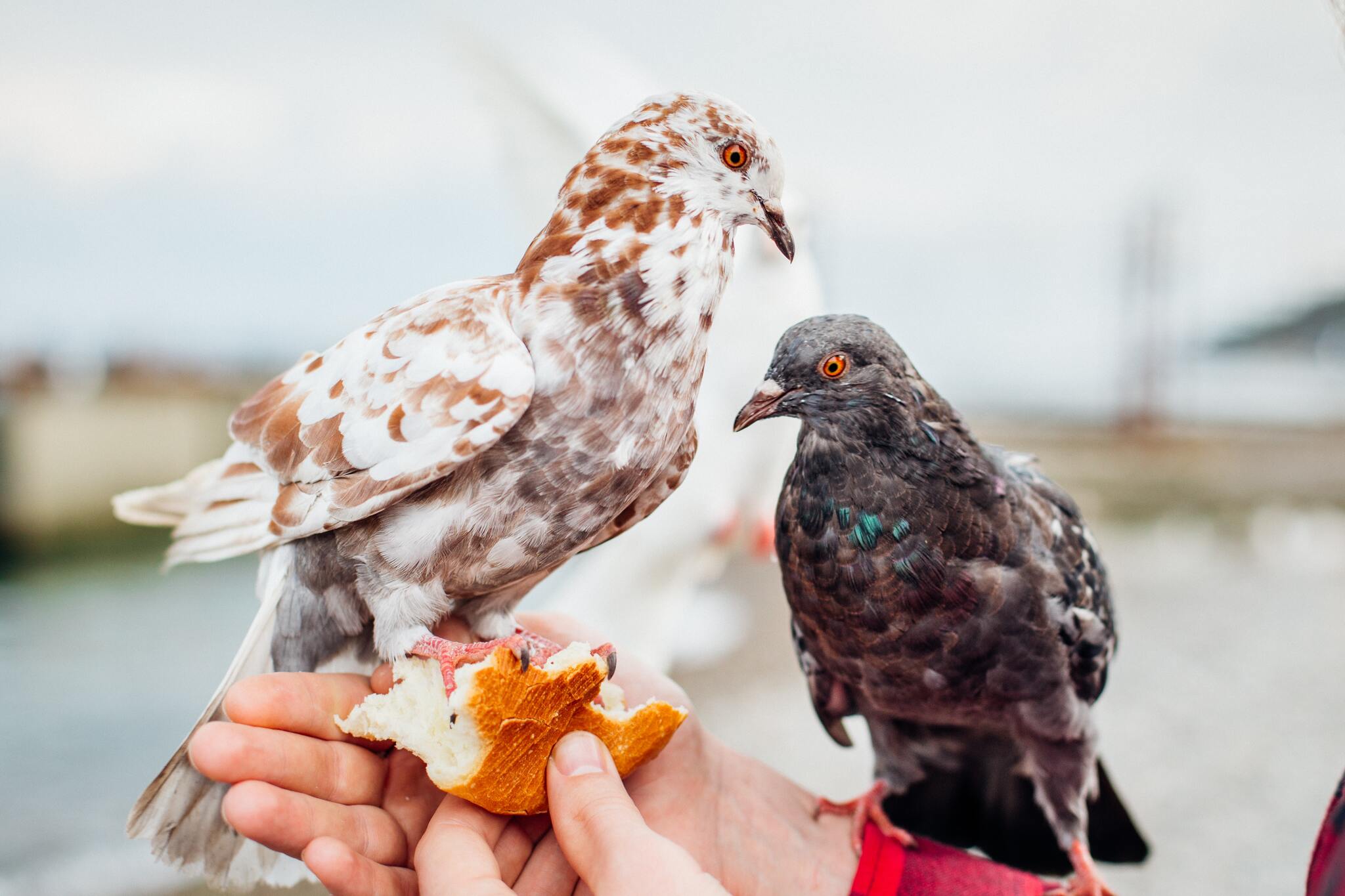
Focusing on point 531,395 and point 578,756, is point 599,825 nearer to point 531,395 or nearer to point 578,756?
point 578,756

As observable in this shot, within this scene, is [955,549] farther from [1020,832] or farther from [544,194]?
[544,194]

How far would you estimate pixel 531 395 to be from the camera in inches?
24.4

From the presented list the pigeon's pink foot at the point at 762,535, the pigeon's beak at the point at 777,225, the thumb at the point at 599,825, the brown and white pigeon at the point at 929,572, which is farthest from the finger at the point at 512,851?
the pigeon's pink foot at the point at 762,535

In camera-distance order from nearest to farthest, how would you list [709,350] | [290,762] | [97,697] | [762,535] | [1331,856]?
1. [1331,856]
2. [290,762]
3. [709,350]
4. [762,535]
5. [97,697]

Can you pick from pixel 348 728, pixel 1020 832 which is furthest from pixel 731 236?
→ pixel 1020 832

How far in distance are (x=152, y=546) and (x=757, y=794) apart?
25.7 ft

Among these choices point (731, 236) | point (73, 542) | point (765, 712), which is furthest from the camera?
point (73, 542)

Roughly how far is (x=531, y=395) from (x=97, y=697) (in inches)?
165

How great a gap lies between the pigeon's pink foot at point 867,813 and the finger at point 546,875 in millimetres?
348

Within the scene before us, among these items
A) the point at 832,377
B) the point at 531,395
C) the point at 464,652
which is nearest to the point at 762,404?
the point at 832,377

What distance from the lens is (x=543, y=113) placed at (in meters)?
1.34

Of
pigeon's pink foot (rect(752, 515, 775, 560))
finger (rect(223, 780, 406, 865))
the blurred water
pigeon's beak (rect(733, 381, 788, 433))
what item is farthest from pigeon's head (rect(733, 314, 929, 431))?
the blurred water

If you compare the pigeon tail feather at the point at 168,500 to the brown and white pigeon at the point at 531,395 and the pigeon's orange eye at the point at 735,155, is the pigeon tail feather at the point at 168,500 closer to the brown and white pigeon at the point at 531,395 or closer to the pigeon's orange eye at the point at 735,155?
the brown and white pigeon at the point at 531,395

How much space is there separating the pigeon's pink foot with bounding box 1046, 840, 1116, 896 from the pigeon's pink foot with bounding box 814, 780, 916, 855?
0.53 feet
